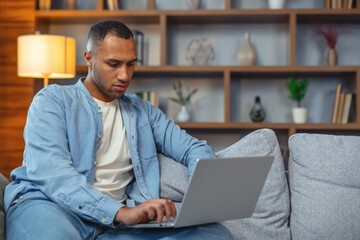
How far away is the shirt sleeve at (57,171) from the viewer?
135 cm

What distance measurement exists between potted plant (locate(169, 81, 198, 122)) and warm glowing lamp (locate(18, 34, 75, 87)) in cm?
92

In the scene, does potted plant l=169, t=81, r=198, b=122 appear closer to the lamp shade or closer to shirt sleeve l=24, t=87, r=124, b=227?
the lamp shade

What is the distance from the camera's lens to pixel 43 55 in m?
3.13

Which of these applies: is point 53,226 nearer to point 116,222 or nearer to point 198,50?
point 116,222

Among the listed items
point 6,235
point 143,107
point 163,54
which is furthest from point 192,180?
point 163,54

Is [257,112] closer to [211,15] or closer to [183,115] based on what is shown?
[183,115]

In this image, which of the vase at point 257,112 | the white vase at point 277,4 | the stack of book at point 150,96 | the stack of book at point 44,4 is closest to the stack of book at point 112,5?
the stack of book at point 44,4

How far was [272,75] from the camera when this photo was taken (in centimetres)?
371

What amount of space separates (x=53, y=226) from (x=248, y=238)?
699 millimetres

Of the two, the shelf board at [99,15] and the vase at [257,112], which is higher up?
the shelf board at [99,15]

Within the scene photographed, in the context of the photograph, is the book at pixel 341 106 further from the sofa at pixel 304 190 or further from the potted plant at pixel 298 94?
the sofa at pixel 304 190

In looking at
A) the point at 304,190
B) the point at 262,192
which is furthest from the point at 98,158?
the point at 304,190

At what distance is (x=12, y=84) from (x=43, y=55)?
2.15 feet

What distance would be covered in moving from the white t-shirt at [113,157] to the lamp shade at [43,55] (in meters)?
1.55
